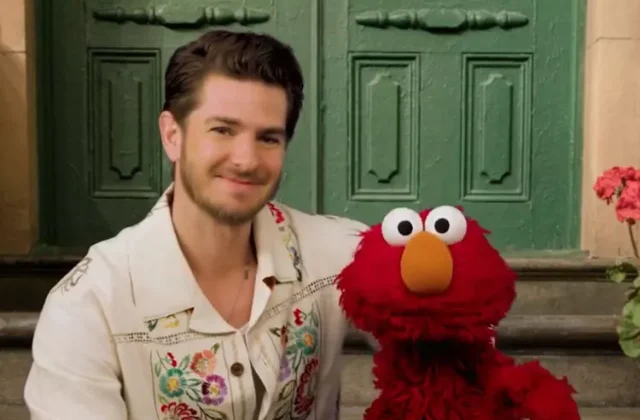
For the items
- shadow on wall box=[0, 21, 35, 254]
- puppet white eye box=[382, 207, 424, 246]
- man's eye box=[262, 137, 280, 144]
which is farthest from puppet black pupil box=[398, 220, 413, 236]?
shadow on wall box=[0, 21, 35, 254]

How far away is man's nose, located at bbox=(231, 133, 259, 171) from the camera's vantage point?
0.97m

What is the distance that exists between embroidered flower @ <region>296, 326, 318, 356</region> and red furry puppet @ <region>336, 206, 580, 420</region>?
0.72 feet

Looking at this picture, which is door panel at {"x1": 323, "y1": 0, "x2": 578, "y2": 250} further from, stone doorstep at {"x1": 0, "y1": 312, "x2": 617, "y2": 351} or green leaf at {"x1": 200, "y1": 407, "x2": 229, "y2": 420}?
green leaf at {"x1": 200, "y1": 407, "x2": 229, "y2": 420}

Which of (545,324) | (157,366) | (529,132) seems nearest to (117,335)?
(157,366)

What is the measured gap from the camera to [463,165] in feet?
6.77

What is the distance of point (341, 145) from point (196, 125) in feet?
3.62

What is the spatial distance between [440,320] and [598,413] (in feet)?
3.26

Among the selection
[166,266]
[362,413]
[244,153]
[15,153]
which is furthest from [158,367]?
A: [15,153]

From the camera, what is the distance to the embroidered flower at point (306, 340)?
1.05m

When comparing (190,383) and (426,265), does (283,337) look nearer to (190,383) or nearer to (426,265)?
(190,383)

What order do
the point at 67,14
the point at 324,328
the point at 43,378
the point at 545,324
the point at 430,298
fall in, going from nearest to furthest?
the point at 430,298 < the point at 43,378 < the point at 324,328 < the point at 545,324 < the point at 67,14

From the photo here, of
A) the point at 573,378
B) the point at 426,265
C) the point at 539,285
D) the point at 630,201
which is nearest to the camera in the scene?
the point at 426,265

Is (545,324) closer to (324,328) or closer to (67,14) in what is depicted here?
(324,328)

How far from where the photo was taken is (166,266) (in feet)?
3.27
